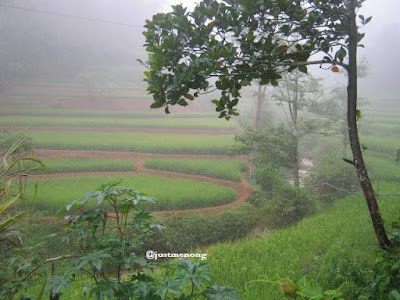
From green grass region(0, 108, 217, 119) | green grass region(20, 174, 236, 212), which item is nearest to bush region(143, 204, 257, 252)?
green grass region(20, 174, 236, 212)

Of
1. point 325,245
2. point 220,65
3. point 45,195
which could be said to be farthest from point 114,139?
point 220,65

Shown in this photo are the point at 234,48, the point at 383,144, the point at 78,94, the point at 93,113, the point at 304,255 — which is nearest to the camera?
the point at 234,48

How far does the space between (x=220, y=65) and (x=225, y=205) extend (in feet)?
24.9

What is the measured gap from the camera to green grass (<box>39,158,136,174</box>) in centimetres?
1150

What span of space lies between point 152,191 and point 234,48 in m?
7.84

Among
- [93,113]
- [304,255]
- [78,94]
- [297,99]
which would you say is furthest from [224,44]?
[78,94]

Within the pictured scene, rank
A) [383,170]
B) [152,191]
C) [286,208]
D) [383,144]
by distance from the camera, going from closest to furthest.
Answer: [286,208] → [152,191] → [383,170] → [383,144]

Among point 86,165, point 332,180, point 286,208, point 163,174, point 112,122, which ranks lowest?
point 163,174

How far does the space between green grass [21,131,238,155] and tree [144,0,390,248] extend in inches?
422

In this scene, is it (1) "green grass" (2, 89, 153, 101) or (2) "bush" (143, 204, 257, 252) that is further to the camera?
(1) "green grass" (2, 89, 153, 101)

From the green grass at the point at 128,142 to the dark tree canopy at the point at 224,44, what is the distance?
10691 millimetres

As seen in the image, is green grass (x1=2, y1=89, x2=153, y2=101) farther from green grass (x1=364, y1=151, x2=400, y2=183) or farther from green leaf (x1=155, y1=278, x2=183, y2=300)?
green leaf (x1=155, y1=278, x2=183, y2=300)

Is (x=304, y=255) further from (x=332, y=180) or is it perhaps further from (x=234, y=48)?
(x=332, y=180)

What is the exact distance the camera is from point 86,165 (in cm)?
1185
